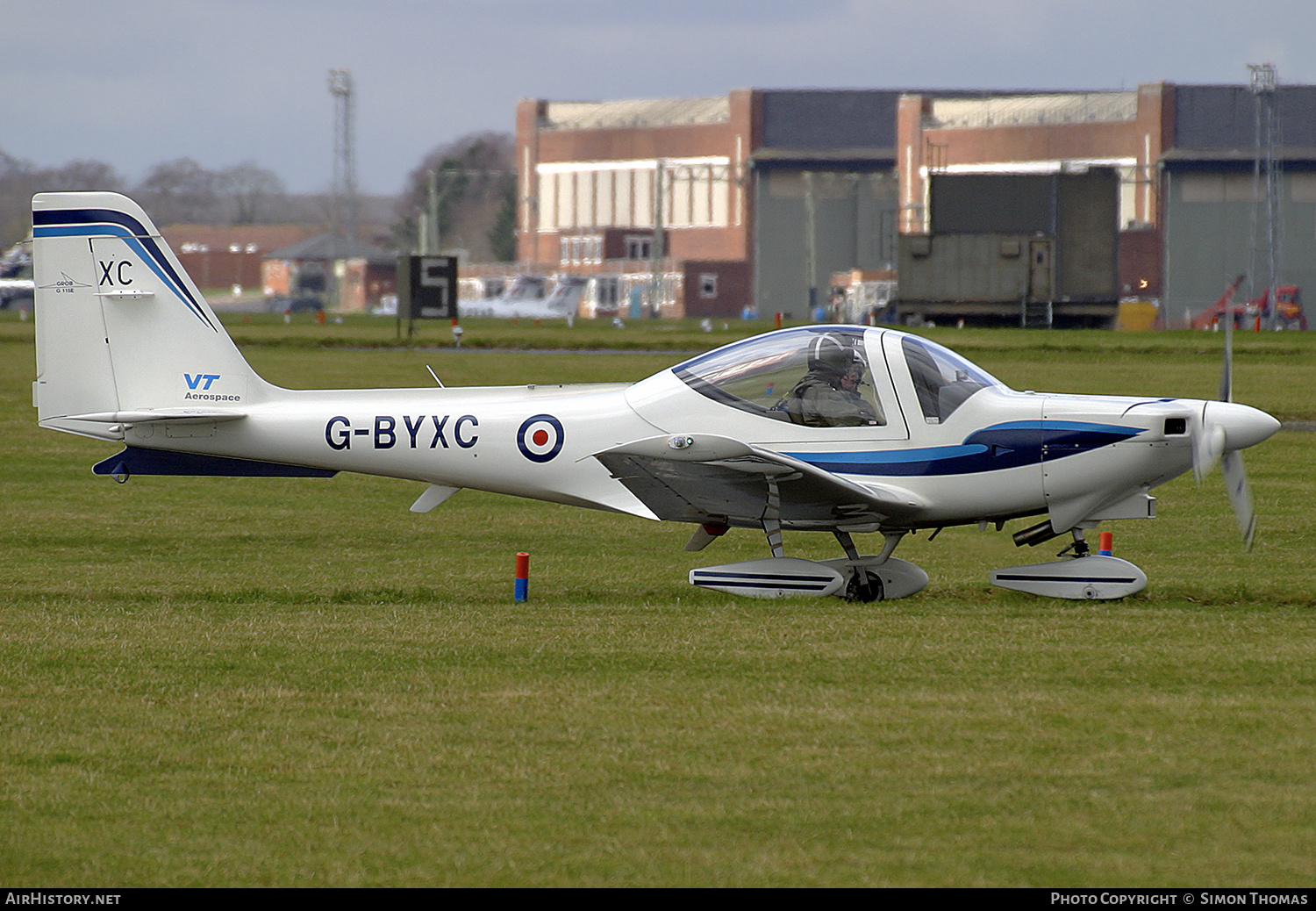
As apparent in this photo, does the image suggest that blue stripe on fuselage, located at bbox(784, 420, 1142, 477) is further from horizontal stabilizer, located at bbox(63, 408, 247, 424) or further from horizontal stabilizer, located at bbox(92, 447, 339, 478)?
horizontal stabilizer, located at bbox(63, 408, 247, 424)

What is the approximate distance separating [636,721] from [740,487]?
142 inches

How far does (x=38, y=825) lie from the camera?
20.7ft

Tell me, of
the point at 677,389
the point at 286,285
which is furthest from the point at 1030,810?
the point at 286,285

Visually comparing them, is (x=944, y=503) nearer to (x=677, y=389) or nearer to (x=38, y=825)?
(x=677, y=389)

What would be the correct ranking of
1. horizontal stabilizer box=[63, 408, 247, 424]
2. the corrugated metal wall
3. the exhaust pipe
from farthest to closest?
the corrugated metal wall
horizontal stabilizer box=[63, 408, 247, 424]
the exhaust pipe

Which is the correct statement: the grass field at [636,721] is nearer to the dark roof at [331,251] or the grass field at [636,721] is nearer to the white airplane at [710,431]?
the white airplane at [710,431]

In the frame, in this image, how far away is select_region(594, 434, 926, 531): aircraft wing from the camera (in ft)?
35.2

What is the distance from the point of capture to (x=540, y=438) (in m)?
11.8

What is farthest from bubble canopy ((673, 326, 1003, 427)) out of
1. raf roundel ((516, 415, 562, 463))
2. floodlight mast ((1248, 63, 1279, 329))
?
floodlight mast ((1248, 63, 1279, 329))

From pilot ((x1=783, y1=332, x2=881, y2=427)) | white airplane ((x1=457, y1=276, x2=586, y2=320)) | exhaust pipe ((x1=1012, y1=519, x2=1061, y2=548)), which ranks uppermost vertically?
white airplane ((x1=457, y1=276, x2=586, y2=320))

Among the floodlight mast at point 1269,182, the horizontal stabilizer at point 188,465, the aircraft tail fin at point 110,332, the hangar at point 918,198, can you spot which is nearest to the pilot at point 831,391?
the horizontal stabilizer at point 188,465

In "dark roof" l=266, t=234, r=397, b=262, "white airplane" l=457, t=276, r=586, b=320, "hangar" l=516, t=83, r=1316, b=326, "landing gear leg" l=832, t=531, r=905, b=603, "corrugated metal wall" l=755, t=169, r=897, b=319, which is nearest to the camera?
"landing gear leg" l=832, t=531, r=905, b=603

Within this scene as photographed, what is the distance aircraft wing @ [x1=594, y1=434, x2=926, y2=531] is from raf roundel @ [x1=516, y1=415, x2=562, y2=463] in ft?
1.88

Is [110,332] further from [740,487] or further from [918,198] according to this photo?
[918,198]
